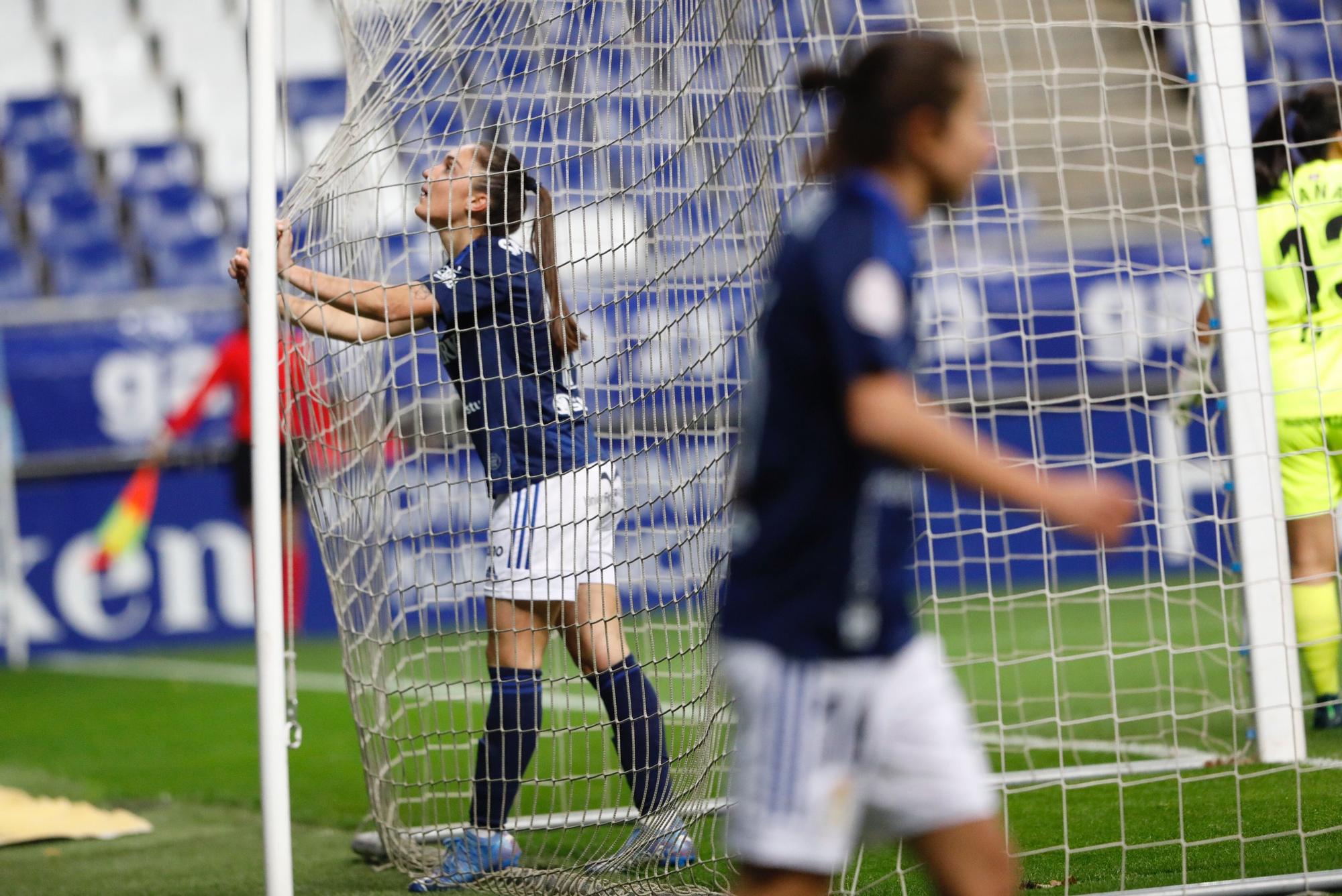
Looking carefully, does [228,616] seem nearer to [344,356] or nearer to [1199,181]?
[344,356]

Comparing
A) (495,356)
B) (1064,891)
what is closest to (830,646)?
(1064,891)

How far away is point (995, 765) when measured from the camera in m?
5.29

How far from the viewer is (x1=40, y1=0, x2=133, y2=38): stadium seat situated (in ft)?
51.8

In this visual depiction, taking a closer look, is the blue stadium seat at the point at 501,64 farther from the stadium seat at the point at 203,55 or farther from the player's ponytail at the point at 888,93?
the stadium seat at the point at 203,55

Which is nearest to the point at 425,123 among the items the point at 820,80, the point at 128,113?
the point at 820,80

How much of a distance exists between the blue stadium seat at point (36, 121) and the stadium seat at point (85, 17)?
101cm

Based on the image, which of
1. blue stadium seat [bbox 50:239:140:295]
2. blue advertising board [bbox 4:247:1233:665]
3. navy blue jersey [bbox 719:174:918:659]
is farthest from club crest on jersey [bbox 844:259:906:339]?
blue stadium seat [bbox 50:239:140:295]

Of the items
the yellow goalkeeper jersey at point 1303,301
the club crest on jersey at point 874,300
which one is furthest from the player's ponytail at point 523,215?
the yellow goalkeeper jersey at point 1303,301

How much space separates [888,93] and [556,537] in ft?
6.85

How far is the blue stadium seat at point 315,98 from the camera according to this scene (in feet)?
48.6

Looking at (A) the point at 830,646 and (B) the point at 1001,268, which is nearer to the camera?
(A) the point at 830,646

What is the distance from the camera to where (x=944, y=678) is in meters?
2.12

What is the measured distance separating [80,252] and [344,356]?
1062 cm

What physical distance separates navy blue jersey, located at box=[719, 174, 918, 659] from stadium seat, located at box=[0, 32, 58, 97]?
14.8 meters
